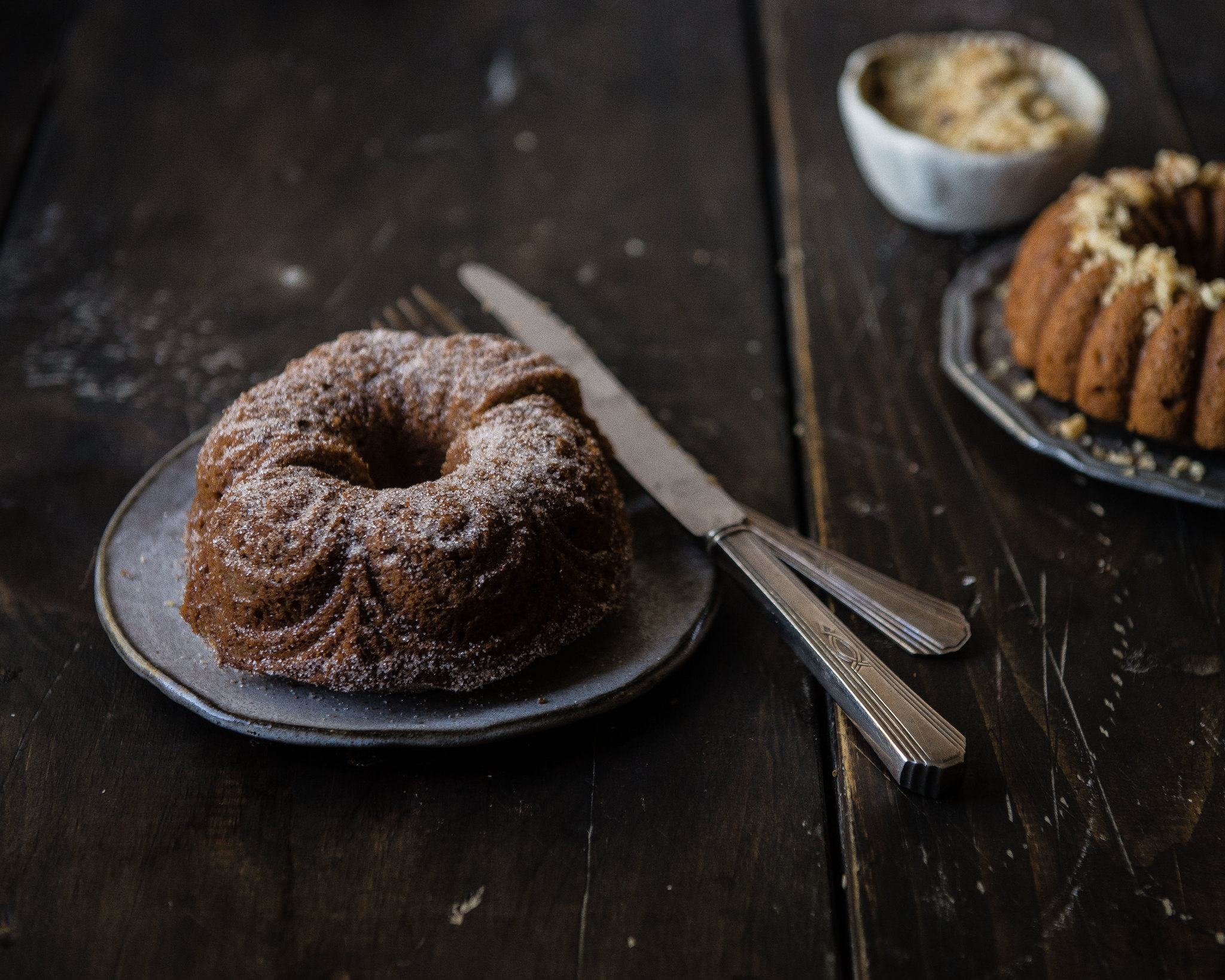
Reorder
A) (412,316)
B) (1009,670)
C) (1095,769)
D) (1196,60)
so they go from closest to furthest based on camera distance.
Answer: (1095,769) → (1009,670) → (412,316) → (1196,60)

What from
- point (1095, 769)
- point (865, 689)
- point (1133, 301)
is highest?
point (1133, 301)

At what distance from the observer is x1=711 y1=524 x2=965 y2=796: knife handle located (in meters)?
1.10

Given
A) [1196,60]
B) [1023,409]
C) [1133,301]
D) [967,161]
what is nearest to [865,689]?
[1023,409]

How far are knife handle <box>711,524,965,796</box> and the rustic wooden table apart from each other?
48mm

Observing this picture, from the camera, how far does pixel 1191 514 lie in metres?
1.48

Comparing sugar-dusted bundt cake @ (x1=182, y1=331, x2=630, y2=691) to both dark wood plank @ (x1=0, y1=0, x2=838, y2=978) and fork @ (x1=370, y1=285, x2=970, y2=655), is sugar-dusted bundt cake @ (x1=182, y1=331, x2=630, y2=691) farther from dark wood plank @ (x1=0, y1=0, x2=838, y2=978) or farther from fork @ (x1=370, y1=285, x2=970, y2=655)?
fork @ (x1=370, y1=285, x2=970, y2=655)

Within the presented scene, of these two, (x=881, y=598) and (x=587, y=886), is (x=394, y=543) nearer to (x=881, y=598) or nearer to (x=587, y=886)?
(x=587, y=886)

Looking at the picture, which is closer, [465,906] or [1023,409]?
[465,906]

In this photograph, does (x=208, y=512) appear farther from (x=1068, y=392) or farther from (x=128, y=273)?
(x=1068, y=392)

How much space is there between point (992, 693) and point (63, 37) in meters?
2.44

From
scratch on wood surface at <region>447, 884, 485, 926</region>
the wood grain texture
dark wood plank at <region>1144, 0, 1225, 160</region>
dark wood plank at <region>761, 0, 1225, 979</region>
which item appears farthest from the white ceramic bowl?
the wood grain texture

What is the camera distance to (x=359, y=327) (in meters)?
1.79

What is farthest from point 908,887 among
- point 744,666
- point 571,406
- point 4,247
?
point 4,247

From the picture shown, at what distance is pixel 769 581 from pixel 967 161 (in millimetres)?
965
